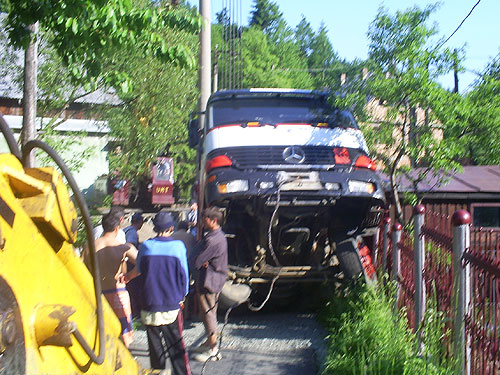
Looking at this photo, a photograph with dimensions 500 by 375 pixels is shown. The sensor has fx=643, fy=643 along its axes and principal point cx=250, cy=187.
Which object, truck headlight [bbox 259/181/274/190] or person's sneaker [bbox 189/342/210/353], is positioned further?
truck headlight [bbox 259/181/274/190]

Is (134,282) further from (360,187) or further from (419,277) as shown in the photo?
(419,277)

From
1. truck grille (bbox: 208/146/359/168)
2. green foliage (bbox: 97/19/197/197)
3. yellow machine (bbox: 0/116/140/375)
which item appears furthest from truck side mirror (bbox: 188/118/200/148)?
yellow machine (bbox: 0/116/140/375)

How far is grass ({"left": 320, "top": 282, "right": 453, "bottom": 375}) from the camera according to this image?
170 inches

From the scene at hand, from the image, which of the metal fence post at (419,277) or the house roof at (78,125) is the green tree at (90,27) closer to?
the metal fence post at (419,277)

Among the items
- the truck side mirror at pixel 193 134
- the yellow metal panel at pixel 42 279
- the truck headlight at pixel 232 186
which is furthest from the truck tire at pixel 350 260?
the yellow metal panel at pixel 42 279

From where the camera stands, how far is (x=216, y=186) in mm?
6832

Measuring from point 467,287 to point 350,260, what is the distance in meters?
3.48

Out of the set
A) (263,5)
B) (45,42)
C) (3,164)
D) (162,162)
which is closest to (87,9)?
(3,164)

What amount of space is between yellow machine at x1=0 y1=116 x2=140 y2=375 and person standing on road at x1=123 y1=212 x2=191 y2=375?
300cm

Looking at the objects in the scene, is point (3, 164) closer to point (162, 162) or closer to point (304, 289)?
point (304, 289)

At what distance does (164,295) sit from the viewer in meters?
5.61

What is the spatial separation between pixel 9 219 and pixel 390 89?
261 inches

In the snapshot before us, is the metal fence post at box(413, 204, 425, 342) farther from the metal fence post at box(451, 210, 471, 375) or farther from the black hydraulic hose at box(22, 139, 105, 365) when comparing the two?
the black hydraulic hose at box(22, 139, 105, 365)

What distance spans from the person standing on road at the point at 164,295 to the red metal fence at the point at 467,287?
6.65ft
